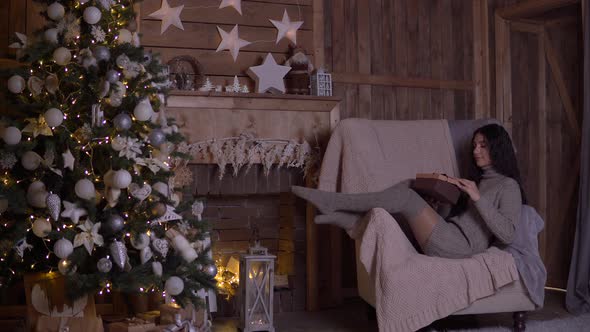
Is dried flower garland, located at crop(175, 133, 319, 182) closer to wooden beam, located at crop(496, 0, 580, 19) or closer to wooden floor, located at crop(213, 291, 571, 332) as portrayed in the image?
wooden floor, located at crop(213, 291, 571, 332)

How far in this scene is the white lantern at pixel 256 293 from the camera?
3.30 metres

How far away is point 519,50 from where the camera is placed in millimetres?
4703

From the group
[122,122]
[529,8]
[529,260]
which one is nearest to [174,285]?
[122,122]

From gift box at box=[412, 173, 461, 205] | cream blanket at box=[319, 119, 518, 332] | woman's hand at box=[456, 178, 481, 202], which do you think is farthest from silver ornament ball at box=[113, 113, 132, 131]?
woman's hand at box=[456, 178, 481, 202]

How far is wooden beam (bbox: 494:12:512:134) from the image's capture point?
4.58 meters

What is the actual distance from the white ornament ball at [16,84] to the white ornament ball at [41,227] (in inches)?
21.3

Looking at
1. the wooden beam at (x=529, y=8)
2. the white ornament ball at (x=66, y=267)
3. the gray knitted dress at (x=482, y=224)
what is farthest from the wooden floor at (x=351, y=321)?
the wooden beam at (x=529, y=8)

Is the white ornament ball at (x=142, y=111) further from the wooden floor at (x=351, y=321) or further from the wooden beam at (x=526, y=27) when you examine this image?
the wooden beam at (x=526, y=27)

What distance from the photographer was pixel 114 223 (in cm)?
265

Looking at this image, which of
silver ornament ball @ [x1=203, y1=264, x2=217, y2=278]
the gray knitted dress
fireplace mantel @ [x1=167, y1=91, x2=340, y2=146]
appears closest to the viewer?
silver ornament ball @ [x1=203, y1=264, x2=217, y2=278]

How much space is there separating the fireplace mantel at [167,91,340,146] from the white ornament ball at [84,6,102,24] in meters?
0.79

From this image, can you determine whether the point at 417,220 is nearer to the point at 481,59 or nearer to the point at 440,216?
the point at 440,216

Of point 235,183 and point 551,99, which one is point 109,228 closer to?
point 235,183

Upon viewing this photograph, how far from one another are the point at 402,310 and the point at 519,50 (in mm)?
2570
